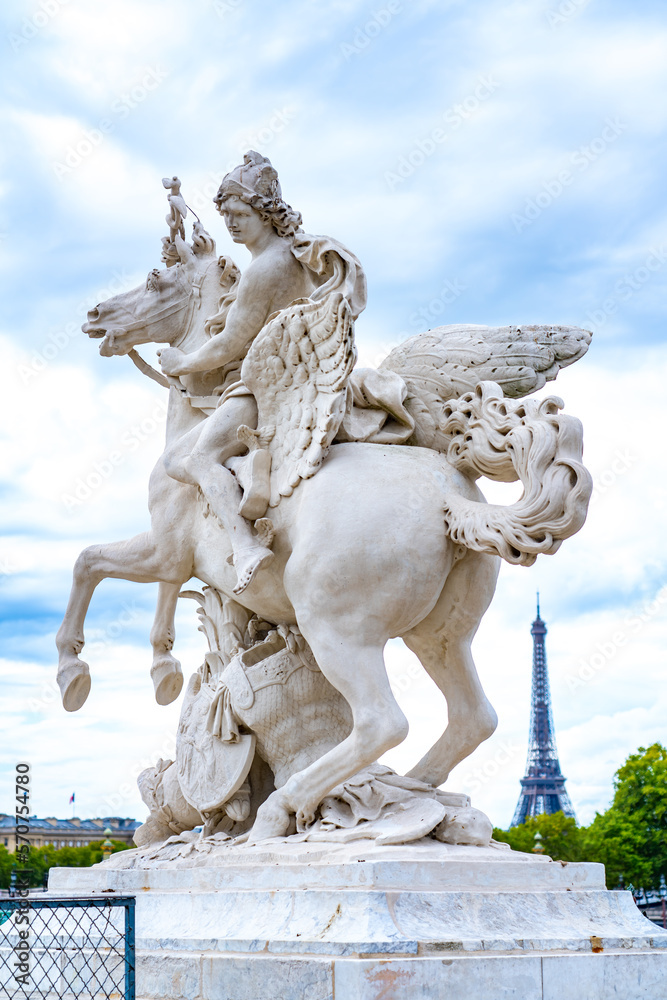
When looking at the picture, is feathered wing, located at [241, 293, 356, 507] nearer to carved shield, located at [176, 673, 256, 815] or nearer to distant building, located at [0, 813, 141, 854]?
carved shield, located at [176, 673, 256, 815]

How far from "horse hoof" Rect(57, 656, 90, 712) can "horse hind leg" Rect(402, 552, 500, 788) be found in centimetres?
212

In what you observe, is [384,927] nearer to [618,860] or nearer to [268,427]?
[268,427]

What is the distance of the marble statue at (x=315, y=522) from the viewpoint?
5.51 m

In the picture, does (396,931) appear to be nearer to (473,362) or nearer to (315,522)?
(315,522)

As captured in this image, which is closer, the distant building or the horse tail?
the horse tail

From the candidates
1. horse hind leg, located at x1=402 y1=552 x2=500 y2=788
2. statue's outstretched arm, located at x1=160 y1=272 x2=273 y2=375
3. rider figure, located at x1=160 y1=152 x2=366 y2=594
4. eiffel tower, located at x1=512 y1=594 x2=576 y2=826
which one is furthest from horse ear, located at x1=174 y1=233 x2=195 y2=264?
eiffel tower, located at x1=512 y1=594 x2=576 y2=826

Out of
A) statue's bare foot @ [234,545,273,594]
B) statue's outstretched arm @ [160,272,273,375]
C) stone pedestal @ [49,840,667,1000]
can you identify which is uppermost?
statue's outstretched arm @ [160,272,273,375]

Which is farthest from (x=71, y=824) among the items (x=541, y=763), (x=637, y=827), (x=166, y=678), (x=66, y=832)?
(x=166, y=678)

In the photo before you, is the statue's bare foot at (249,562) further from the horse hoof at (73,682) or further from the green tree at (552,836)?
the green tree at (552,836)

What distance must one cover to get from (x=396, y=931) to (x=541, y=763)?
147 ft

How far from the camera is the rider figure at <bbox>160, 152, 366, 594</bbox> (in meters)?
6.09

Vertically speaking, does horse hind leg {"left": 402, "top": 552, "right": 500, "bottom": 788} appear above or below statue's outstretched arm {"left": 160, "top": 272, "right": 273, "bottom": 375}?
below

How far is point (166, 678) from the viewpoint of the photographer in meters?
7.29

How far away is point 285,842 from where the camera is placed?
221 inches
